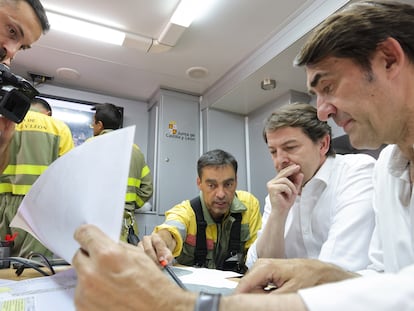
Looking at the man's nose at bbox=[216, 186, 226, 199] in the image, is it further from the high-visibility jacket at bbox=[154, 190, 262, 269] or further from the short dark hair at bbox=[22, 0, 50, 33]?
the short dark hair at bbox=[22, 0, 50, 33]

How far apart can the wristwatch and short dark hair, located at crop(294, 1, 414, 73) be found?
0.63 meters

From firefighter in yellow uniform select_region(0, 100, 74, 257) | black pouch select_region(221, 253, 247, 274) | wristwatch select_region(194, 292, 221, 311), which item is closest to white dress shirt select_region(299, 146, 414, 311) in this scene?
wristwatch select_region(194, 292, 221, 311)

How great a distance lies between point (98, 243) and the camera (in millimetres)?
354

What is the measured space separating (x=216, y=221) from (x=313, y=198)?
2.08 feet

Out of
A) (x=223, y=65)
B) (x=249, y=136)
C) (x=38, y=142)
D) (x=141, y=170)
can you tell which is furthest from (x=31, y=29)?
(x=249, y=136)

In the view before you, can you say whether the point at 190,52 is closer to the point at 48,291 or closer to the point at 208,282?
the point at 208,282

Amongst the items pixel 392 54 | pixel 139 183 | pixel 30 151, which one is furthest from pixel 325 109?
pixel 139 183

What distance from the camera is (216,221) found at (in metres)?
1.71

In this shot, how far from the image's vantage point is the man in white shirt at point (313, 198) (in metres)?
0.95

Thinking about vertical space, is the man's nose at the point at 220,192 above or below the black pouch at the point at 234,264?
above

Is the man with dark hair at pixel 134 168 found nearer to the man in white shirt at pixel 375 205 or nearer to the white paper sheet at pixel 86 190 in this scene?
the man in white shirt at pixel 375 205

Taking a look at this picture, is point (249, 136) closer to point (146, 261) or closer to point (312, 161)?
point (312, 161)

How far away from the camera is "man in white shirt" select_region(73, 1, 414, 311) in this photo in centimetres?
34

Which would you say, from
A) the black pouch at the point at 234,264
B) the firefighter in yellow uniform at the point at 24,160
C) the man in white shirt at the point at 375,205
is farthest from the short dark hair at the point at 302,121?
the firefighter in yellow uniform at the point at 24,160
